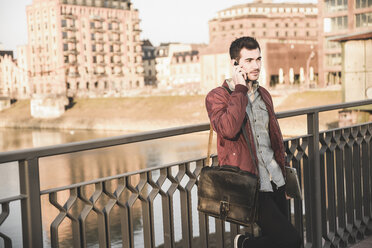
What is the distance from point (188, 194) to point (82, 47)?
106043mm

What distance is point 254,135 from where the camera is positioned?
3.37 m

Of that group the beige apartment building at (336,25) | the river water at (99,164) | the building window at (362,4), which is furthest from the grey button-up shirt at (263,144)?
the building window at (362,4)

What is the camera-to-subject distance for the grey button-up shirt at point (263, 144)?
339 centimetres

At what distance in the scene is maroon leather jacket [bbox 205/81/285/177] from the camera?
126 inches

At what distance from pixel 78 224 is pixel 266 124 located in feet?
4.48

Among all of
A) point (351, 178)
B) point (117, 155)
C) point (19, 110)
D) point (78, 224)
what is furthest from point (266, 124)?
point (19, 110)

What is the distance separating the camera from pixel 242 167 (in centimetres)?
330

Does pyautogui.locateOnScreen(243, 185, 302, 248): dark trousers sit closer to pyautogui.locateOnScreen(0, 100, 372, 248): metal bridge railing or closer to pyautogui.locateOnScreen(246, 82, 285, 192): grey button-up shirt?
pyautogui.locateOnScreen(246, 82, 285, 192): grey button-up shirt

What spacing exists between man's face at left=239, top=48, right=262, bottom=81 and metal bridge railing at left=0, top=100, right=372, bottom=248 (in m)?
0.58

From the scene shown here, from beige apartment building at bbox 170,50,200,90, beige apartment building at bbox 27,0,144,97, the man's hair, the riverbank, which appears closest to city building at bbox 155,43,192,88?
beige apartment building at bbox 170,50,200,90

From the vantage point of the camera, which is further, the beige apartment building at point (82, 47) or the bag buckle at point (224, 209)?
the beige apartment building at point (82, 47)

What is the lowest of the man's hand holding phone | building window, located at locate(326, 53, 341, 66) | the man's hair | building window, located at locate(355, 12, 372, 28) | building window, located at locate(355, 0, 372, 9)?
the man's hand holding phone

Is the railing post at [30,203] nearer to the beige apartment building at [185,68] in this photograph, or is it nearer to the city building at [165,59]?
the beige apartment building at [185,68]

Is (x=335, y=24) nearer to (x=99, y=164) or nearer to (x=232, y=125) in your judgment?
(x=99, y=164)
